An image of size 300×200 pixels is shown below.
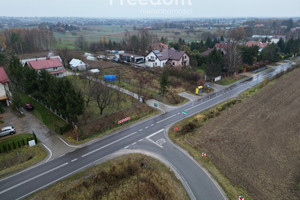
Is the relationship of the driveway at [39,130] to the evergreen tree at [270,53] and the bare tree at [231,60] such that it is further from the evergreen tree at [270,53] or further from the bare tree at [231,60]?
the evergreen tree at [270,53]

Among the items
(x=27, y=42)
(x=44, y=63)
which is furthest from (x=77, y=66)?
(x=27, y=42)

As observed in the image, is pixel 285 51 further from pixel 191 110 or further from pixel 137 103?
pixel 137 103

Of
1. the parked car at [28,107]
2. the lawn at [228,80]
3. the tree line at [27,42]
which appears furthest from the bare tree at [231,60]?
the tree line at [27,42]

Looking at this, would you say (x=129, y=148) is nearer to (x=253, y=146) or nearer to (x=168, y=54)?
(x=253, y=146)

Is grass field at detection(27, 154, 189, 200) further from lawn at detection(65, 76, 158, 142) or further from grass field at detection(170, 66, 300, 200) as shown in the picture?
lawn at detection(65, 76, 158, 142)

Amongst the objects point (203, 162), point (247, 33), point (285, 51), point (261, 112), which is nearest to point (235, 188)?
point (203, 162)
